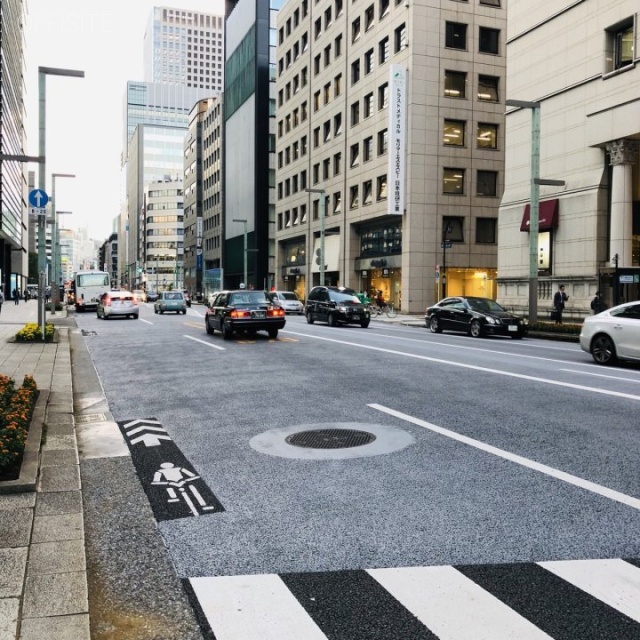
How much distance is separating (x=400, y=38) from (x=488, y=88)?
7478 millimetres

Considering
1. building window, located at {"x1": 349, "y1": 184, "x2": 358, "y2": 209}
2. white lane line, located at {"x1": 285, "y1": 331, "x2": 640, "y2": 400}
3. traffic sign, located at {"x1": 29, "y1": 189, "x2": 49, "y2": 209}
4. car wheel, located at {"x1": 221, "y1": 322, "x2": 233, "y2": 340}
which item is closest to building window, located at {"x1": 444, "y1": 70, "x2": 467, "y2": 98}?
building window, located at {"x1": 349, "y1": 184, "x2": 358, "y2": 209}

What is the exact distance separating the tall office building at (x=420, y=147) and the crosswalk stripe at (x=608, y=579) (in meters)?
39.6

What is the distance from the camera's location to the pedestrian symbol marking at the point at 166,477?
4.83 m

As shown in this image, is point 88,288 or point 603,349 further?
point 88,288

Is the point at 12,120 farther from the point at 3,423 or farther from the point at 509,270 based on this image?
the point at 3,423

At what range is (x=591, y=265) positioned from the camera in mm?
31391

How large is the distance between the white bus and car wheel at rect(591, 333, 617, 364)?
40.7 metres

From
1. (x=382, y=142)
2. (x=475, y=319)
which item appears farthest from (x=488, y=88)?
(x=475, y=319)

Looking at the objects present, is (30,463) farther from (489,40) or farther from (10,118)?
(10,118)

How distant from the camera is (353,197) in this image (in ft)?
181

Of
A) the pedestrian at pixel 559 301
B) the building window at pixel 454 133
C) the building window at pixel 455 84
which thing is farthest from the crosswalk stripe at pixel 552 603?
the building window at pixel 455 84

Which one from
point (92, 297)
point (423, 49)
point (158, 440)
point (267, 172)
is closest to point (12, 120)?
point (267, 172)

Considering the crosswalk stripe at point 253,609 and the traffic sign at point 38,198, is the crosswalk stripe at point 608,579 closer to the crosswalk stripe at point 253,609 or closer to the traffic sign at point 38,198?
the crosswalk stripe at point 253,609

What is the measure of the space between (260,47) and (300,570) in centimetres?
8972
